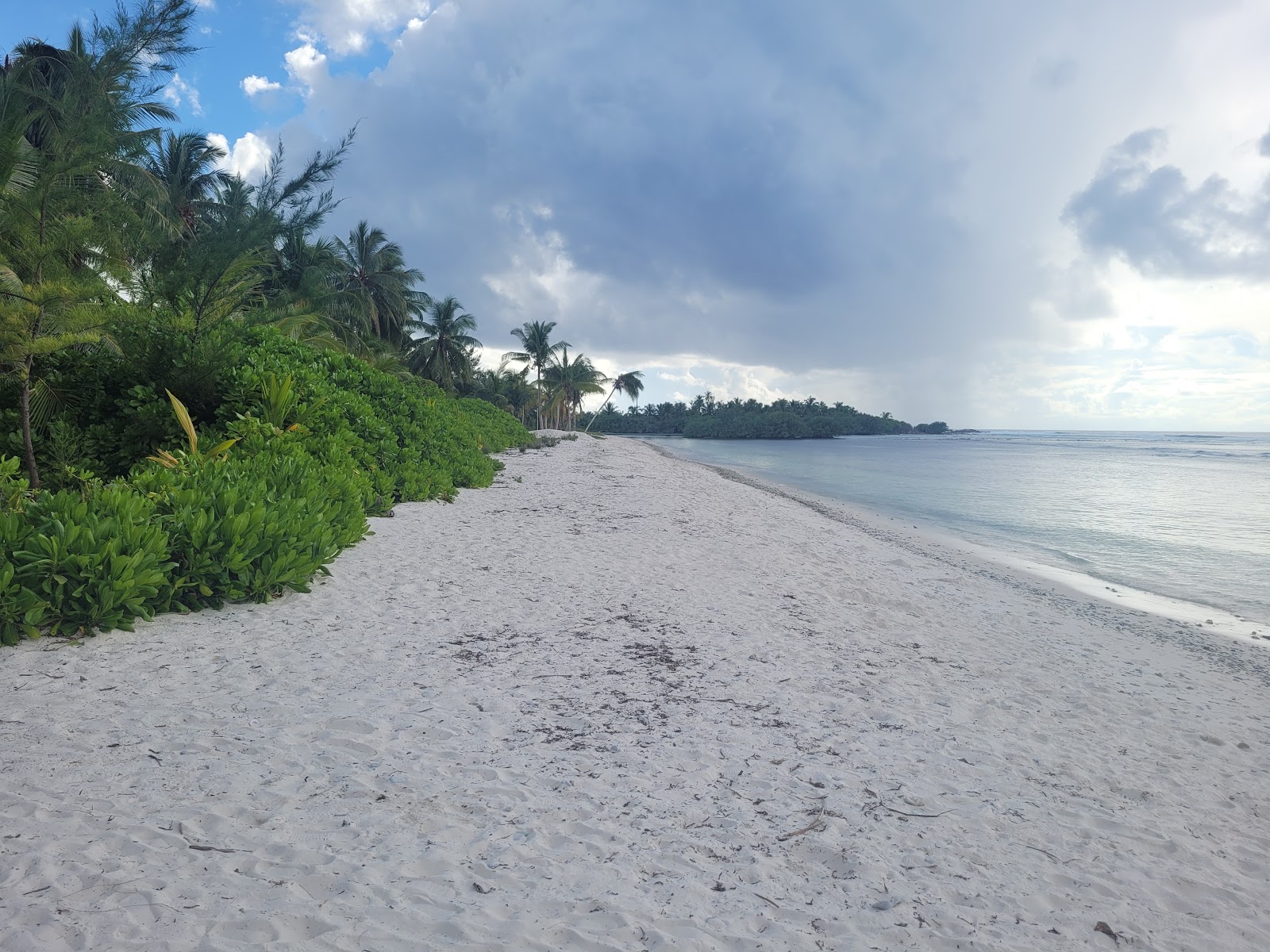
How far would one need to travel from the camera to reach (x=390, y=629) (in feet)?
16.9

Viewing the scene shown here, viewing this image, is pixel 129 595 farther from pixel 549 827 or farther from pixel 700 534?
pixel 700 534

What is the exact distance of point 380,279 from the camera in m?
31.3

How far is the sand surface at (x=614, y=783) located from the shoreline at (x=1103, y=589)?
232 centimetres

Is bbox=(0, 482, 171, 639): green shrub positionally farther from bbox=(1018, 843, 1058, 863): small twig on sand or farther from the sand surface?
bbox=(1018, 843, 1058, 863): small twig on sand

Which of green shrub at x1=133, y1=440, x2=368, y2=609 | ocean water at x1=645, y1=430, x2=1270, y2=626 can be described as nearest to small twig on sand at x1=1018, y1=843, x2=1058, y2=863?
green shrub at x1=133, y1=440, x2=368, y2=609

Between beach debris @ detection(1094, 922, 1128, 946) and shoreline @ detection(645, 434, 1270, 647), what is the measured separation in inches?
261

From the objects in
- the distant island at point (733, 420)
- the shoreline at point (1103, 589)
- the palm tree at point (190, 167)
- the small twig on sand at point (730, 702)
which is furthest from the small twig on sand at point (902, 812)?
the distant island at point (733, 420)

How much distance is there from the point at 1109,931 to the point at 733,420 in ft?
363

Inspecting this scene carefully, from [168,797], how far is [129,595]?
223 cm

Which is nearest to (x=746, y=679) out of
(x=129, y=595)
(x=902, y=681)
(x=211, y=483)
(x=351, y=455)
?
(x=902, y=681)

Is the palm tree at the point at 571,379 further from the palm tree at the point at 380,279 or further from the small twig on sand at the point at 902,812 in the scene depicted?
the small twig on sand at the point at 902,812

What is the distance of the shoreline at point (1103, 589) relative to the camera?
7.88 metres

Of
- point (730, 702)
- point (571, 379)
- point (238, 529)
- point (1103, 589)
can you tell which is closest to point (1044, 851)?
point (730, 702)

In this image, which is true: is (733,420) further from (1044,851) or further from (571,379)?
(1044,851)
